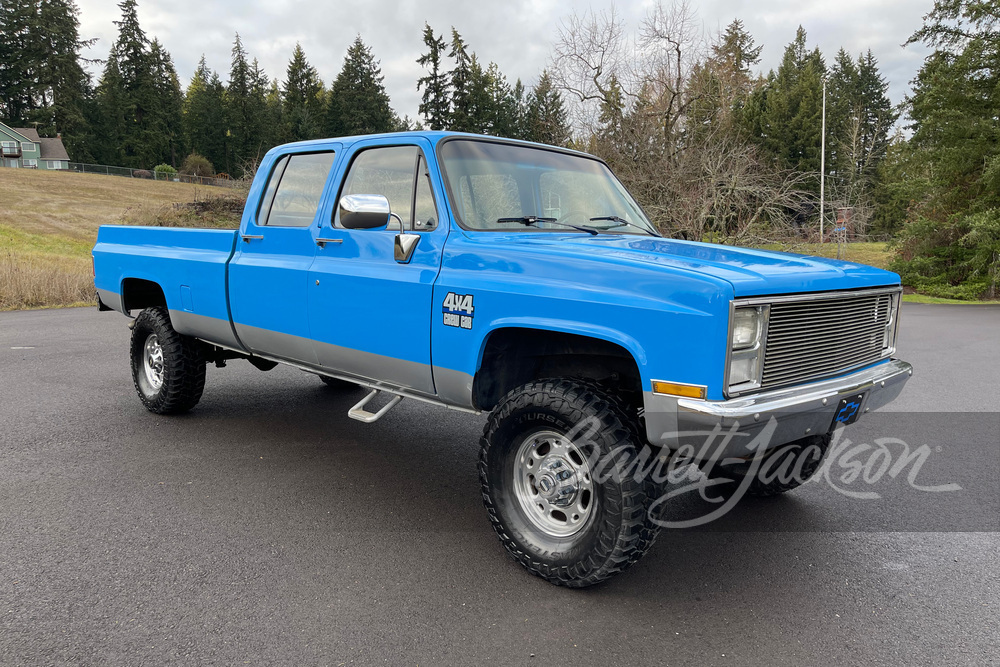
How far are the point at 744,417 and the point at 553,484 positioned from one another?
1.01 metres

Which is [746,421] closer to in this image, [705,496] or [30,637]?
[705,496]

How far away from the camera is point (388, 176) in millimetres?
4172

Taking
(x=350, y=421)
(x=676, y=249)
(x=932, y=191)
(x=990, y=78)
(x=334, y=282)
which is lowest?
(x=350, y=421)

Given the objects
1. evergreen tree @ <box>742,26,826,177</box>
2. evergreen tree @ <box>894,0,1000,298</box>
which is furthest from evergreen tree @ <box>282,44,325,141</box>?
evergreen tree @ <box>894,0,1000,298</box>

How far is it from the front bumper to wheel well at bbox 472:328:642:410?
0.51m

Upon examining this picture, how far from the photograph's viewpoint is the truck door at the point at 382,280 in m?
3.75

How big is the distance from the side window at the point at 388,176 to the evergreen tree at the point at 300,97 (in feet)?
248

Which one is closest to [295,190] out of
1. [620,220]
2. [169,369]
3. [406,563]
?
[169,369]

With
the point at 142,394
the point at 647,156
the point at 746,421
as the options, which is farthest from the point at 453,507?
the point at 647,156

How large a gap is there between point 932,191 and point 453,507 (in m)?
23.3

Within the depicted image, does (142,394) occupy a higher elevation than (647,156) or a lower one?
lower

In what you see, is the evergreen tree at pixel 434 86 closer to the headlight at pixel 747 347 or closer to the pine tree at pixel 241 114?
the pine tree at pixel 241 114

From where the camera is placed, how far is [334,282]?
4.19 m

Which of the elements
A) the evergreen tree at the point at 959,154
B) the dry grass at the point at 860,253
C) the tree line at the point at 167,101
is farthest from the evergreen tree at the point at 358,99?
the evergreen tree at the point at 959,154
